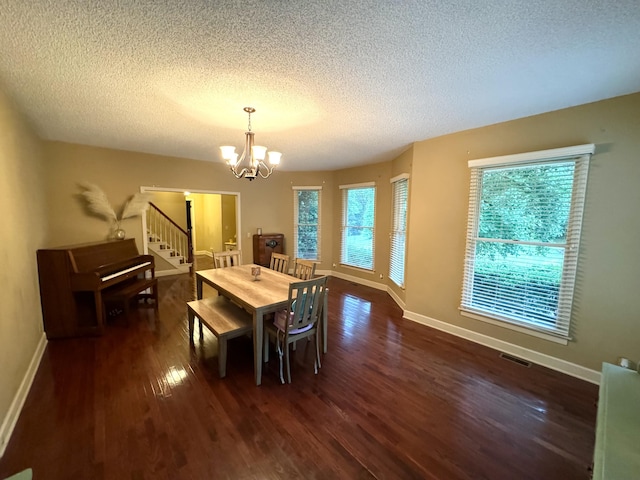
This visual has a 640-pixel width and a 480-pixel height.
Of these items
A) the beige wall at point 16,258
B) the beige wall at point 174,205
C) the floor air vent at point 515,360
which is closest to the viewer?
the beige wall at point 16,258

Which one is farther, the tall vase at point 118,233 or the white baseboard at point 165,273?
the white baseboard at point 165,273

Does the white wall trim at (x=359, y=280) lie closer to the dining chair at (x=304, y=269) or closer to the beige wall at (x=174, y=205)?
the dining chair at (x=304, y=269)

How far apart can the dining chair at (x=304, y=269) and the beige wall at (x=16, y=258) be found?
2.50 m

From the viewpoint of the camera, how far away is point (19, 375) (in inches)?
79.4

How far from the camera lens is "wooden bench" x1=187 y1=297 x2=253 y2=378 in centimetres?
229

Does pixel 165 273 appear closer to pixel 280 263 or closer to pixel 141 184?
pixel 141 184

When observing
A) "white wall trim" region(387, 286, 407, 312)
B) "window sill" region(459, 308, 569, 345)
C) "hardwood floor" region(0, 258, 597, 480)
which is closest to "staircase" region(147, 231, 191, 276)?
"hardwood floor" region(0, 258, 597, 480)

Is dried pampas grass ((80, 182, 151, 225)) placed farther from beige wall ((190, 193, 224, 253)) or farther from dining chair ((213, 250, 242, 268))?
beige wall ((190, 193, 224, 253))

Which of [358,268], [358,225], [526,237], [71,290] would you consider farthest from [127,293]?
[526,237]

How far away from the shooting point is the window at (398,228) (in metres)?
4.32

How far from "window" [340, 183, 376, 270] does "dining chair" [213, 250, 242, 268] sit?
2756 mm

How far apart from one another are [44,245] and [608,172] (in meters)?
6.38

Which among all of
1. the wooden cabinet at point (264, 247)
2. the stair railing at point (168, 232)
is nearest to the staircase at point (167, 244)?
the stair railing at point (168, 232)

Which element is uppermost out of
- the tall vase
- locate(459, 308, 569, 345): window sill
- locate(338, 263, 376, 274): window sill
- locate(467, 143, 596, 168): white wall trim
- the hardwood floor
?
locate(467, 143, 596, 168): white wall trim
